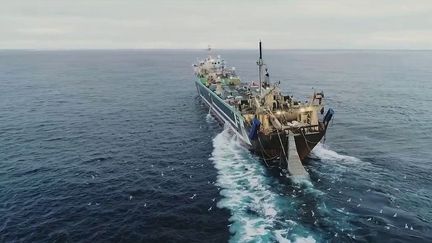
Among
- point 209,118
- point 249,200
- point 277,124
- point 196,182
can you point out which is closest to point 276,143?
point 277,124

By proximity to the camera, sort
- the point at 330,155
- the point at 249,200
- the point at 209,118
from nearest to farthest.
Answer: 1. the point at 249,200
2. the point at 330,155
3. the point at 209,118

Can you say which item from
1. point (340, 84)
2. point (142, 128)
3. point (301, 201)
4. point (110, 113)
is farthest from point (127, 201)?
point (340, 84)

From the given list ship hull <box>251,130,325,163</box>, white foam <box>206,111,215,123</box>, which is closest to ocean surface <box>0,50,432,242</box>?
white foam <box>206,111,215,123</box>

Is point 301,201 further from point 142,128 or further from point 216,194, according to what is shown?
point 142,128

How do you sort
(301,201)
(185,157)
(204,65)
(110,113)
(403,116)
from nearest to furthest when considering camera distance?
(301,201)
(185,157)
(403,116)
(110,113)
(204,65)

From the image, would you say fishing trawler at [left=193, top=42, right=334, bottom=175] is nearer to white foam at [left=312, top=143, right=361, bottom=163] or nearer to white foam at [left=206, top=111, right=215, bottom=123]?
white foam at [left=312, top=143, right=361, bottom=163]

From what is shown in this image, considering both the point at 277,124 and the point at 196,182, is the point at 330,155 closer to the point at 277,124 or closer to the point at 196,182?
the point at 277,124

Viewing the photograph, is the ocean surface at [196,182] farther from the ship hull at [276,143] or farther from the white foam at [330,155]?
the ship hull at [276,143]

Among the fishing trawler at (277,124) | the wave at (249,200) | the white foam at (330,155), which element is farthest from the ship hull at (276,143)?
the white foam at (330,155)
